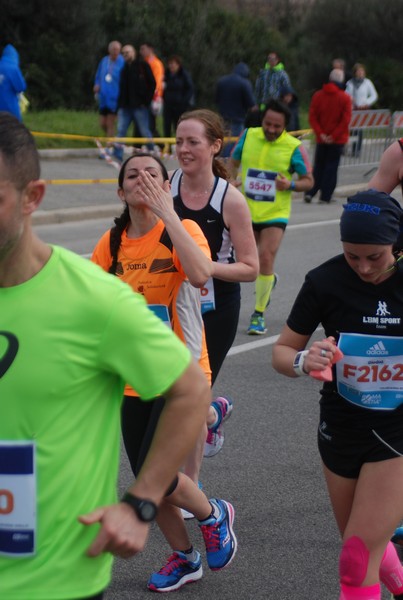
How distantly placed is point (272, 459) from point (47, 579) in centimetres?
382

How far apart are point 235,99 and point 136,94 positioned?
5.73ft

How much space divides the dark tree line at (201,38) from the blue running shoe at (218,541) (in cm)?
2582

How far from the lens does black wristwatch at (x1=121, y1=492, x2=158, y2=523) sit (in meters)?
2.37

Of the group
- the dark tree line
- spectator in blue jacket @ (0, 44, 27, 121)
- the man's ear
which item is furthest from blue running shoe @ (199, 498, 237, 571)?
the dark tree line

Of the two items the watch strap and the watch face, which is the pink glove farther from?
the watch face

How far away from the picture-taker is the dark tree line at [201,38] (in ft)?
97.5

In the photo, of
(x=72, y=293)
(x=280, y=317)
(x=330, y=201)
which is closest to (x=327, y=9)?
(x=330, y=201)

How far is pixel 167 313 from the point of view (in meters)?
4.44

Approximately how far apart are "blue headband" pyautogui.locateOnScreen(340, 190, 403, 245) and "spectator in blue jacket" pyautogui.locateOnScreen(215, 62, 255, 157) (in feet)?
50.2

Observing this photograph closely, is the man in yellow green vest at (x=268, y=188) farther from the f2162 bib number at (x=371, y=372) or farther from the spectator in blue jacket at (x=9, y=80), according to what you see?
the spectator in blue jacket at (x=9, y=80)

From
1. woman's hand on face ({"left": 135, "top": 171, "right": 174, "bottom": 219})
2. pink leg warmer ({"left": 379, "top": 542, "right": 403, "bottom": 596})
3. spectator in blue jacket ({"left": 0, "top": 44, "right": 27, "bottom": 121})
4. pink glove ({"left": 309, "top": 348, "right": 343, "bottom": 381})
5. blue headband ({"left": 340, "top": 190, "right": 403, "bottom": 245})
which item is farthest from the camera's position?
spectator in blue jacket ({"left": 0, "top": 44, "right": 27, "bottom": 121})

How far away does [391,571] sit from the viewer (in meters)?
4.00

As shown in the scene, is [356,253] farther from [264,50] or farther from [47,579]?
[264,50]

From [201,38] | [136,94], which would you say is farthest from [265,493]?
[201,38]
